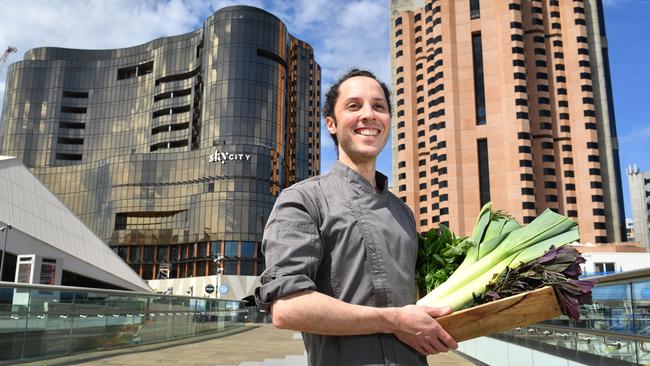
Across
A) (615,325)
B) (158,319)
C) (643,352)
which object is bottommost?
(158,319)

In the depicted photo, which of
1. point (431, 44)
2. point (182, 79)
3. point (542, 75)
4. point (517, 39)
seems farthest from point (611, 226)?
point (182, 79)

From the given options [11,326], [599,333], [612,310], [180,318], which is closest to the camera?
[612,310]

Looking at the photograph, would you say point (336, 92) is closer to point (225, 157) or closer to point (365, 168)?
point (365, 168)

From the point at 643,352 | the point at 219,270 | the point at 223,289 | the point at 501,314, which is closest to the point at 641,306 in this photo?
the point at 643,352

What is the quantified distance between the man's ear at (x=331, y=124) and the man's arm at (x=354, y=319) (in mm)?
892

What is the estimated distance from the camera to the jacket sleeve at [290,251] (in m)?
1.70

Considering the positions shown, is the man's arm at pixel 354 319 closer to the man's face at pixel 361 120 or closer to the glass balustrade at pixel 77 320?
the man's face at pixel 361 120

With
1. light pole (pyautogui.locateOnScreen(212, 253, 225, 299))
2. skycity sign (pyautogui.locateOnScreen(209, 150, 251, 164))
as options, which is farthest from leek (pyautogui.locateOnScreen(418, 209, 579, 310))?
skycity sign (pyautogui.locateOnScreen(209, 150, 251, 164))

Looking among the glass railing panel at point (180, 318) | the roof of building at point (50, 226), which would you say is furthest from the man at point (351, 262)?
the roof of building at point (50, 226)

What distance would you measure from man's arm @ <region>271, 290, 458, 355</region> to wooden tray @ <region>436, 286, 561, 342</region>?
0.15 feet

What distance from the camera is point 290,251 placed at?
5.69ft

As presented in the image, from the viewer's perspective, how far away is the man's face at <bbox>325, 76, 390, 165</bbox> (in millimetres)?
2160

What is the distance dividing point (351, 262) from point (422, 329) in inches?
13.7

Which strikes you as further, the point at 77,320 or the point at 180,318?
the point at 180,318
